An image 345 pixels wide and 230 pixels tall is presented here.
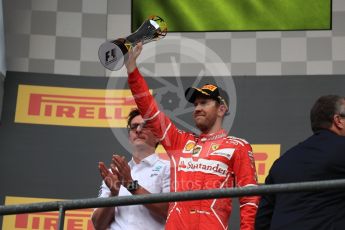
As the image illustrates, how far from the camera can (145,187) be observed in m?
3.92

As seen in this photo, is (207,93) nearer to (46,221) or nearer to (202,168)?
(202,168)

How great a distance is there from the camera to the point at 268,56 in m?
5.23

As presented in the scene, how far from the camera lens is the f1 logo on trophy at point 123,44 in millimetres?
3930

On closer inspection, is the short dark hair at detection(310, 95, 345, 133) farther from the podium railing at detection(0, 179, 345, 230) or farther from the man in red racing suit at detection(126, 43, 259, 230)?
the man in red racing suit at detection(126, 43, 259, 230)

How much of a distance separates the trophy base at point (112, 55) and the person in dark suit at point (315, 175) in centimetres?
98

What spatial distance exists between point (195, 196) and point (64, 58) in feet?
8.44

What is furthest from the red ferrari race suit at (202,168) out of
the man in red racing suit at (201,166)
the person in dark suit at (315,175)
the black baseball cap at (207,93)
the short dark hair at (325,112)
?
the short dark hair at (325,112)

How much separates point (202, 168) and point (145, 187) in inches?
10.8

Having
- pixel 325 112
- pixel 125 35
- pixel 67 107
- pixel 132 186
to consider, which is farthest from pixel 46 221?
pixel 325 112

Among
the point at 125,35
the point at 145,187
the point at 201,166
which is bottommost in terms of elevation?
the point at 145,187

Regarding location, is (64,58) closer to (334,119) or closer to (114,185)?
(114,185)

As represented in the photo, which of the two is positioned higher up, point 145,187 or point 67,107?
point 67,107

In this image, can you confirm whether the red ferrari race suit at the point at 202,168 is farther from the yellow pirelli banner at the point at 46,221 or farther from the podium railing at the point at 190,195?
the yellow pirelli banner at the point at 46,221

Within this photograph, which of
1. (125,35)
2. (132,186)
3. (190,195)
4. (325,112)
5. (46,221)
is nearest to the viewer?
(190,195)
